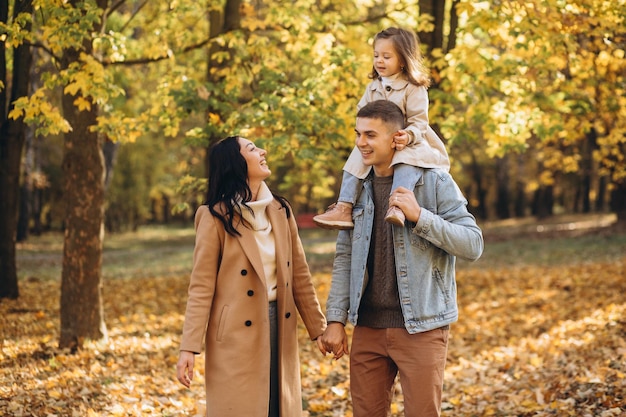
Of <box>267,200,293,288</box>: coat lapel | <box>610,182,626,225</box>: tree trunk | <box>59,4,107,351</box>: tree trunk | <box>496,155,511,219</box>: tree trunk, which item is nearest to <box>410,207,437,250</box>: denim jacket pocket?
<box>267,200,293,288</box>: coat lapel

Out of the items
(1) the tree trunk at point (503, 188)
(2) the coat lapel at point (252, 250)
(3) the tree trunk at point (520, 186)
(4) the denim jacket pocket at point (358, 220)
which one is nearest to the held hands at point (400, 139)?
(4) the denim jacket pocket at point (358, 220)

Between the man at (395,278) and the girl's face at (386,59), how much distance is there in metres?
0.66

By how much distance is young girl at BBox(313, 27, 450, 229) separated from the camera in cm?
357

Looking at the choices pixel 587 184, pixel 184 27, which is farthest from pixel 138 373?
pixel 587 184

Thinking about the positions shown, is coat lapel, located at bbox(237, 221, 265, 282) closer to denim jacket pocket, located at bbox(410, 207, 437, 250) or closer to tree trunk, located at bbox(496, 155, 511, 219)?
denim jacket pocket, located at bbox(410, 207, 437, 250)

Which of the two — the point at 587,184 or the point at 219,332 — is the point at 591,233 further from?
the point at 219,332

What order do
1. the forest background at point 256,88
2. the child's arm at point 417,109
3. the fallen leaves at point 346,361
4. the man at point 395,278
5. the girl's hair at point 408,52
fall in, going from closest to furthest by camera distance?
the man at point 395,278, the child's arm at point 417,109, the girl's hair at point 408,52, the fallen leaves at point 346,361, the forest background at point 256,88

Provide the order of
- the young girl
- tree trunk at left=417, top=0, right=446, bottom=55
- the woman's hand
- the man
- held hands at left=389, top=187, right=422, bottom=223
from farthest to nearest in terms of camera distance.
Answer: tree trunk at left=417, top=0, right=446, bottom=55 → the woman's hand → the young girl → the man → held hands at left=389, top=187, right=422, bottom=223

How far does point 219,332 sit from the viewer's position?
12.4ft

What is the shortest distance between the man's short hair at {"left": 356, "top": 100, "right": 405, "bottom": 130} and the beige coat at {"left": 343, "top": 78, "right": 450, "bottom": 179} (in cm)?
7

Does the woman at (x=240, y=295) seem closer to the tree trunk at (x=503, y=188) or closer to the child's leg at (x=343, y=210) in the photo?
the child's leg at (x=343, y=210)

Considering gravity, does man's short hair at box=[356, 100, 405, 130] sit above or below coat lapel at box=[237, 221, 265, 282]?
above

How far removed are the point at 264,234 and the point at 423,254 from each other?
0.90 m

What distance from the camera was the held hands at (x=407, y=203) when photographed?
334 centimetres
